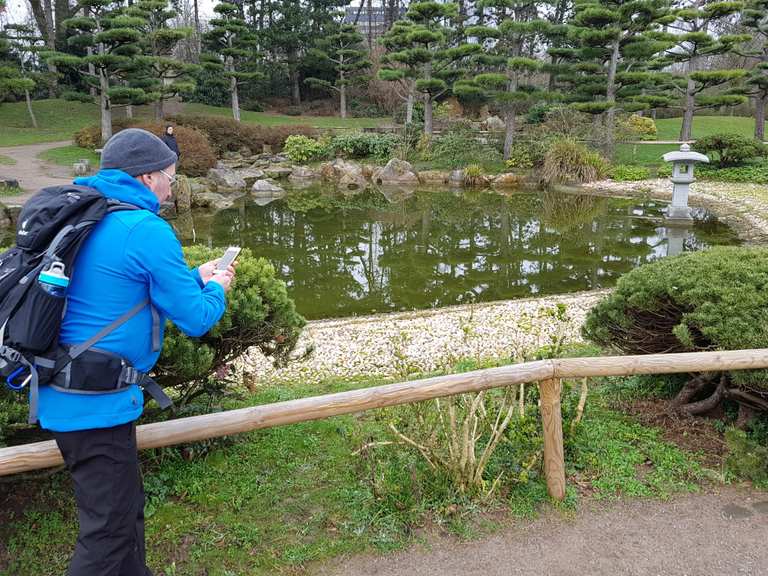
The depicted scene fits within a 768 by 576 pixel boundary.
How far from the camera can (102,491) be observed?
5.66 ft

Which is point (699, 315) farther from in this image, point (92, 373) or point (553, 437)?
point (92, 373)

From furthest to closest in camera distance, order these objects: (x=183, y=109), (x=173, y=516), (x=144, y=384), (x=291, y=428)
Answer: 1. (x=183, y=109)
2. (x=291, y=428)
3. (x=173, y=516)
4. (x=144, y=384)

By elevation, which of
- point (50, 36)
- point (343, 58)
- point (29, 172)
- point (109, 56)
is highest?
point (50, 36)

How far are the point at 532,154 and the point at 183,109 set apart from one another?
55.9 feet

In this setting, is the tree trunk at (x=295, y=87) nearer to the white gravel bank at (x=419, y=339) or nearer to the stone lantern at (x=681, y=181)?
the stone lantern at (x=681, y=181)

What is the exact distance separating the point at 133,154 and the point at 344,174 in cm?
1731

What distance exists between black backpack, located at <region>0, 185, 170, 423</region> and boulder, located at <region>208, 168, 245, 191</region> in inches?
611

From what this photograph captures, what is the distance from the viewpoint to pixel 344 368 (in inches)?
198

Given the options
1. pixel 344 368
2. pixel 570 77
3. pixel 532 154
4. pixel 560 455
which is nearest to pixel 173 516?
pixel 560 455

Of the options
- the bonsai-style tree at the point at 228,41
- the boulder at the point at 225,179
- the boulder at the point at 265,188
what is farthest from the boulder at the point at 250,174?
the bonsai-style tree at the point at 228,41

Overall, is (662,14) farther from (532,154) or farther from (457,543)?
(457,543)

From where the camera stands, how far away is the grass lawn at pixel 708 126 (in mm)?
22625

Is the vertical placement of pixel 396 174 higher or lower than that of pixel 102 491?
lower

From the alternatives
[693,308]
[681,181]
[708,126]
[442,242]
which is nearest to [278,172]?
[442,242]
